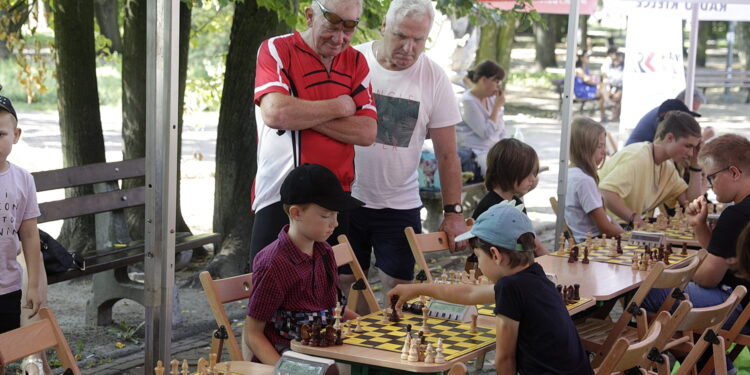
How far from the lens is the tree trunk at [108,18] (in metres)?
13.9

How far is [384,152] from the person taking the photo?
221 inches

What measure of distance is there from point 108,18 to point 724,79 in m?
18.1

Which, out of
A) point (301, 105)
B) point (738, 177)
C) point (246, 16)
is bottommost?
point (738, 177)

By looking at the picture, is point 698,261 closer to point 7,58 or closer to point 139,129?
point 139,129

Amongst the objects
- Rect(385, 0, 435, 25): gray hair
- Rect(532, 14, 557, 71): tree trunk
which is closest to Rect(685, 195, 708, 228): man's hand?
Rect(385, 0, 435, 25): gray hair

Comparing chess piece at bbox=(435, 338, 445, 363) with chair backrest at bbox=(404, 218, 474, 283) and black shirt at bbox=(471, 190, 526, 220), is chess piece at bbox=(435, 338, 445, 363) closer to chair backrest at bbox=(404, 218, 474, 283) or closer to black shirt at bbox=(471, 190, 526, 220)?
A: chair backrest at bbox=(404, 218, 474, 283)

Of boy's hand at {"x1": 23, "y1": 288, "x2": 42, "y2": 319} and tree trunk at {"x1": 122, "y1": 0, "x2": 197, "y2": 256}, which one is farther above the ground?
tree trunk at {"x1": 122, "y1": 0, "x2": 197, "y2": 256}

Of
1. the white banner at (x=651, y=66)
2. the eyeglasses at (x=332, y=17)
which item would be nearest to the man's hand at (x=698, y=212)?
the eyeglasses at (x=332, y=17)

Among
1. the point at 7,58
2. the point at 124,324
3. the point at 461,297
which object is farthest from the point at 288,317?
the point at 7,58

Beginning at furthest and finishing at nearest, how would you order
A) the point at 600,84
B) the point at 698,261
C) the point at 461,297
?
the point at 600,84 → the point at 698,261 → the point at 461,297

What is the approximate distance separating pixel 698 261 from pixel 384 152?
177 centimetres

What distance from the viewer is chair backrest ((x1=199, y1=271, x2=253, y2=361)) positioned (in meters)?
4.24

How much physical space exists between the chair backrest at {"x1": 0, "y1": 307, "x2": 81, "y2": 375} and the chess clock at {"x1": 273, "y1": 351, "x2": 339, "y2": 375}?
743mm

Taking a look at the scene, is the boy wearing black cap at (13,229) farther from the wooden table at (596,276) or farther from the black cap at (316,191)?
the wooden table at (596,276)
